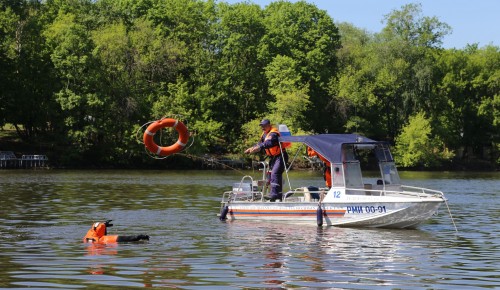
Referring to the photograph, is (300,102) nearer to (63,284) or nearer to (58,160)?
(58,160)

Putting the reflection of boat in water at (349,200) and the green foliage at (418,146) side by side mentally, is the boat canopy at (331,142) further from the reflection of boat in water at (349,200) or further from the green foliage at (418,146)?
the green foliage at (418,146)

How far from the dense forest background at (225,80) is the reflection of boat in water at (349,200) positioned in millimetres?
55477

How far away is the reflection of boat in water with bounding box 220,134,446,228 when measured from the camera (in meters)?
28.1

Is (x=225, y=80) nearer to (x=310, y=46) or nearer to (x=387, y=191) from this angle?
(x=310, y=46)

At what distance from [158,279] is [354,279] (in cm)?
412

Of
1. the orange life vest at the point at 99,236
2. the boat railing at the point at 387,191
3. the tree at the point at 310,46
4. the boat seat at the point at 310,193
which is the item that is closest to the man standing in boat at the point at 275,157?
the boat seat at the point at 310,193

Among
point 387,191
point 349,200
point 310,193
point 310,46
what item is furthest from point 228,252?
point 310,46

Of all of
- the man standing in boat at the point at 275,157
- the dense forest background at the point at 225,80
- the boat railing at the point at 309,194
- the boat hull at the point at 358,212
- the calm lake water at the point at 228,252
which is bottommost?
the calm lake water at the point at 228,252

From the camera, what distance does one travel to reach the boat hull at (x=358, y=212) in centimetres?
2794

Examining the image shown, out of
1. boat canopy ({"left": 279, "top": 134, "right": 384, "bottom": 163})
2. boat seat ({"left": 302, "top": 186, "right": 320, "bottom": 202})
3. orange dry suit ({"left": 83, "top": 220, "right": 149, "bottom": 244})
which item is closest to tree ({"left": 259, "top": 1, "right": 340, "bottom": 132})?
boat seat ({"left": 302, "top": 186, "right": 320, "bottom": 202})

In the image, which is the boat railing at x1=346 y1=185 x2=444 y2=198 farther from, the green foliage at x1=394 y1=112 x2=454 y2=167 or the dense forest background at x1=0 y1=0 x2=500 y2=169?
the green foliage at x1=394 y1=112 x2=454 y2=167

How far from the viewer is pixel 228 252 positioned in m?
22.2

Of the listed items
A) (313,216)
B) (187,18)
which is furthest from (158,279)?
(187,18)

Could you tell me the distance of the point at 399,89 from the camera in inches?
4291
